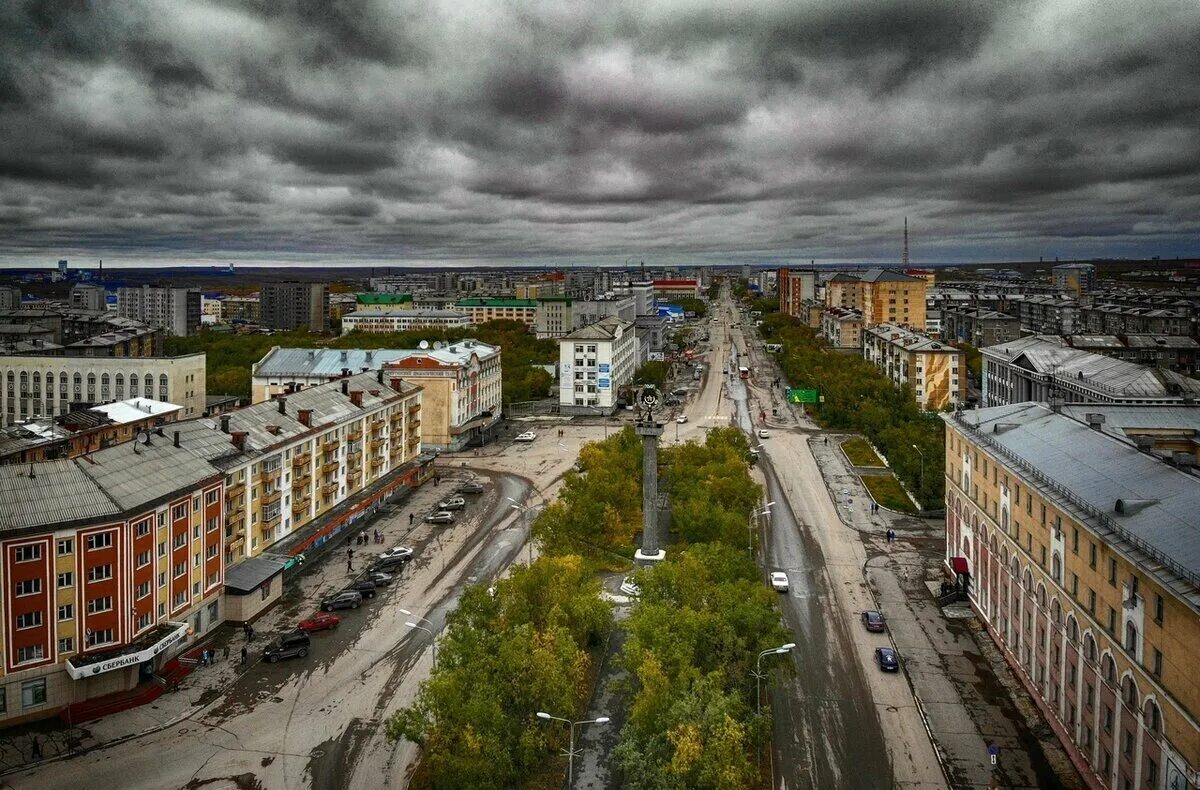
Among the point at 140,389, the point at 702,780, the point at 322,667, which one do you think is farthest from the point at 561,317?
the point at 702,780

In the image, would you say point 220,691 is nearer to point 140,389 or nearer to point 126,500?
point 126,500

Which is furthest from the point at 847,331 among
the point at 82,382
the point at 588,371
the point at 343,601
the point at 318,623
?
the point at 318,623

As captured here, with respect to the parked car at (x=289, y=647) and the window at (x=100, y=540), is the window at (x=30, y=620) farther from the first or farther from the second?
the parked car at (x=289, y=647)

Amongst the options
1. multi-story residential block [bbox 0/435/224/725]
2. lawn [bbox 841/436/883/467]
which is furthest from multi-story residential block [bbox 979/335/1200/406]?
multi-story residential block [bbox 0/435/224/725]

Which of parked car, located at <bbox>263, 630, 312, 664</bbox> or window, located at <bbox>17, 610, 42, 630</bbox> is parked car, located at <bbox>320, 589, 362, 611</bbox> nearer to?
parked car, located at <bbox>263, 630, 312, 664</bbox>

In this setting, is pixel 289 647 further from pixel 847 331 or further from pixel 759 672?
pixel 847 331
